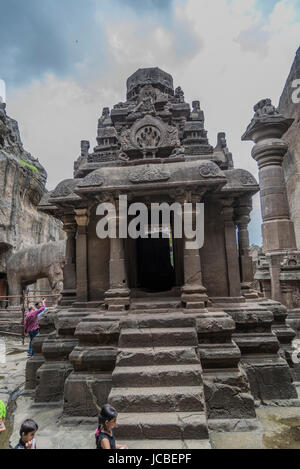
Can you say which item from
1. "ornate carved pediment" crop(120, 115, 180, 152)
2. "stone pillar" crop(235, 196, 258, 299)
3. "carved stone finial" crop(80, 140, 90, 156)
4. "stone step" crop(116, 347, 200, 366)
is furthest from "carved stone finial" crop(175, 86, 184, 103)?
"stone step" crop(116, 347, 200, 366)

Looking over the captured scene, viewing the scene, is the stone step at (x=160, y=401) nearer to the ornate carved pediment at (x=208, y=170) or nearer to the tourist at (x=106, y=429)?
the tourist at (x=106, y=429)

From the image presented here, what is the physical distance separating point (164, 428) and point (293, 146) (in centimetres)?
1744

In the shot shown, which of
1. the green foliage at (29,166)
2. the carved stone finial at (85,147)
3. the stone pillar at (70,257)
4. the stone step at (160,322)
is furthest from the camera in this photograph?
the green foliage at (29,166)

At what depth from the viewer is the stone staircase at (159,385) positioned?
9.93 feet

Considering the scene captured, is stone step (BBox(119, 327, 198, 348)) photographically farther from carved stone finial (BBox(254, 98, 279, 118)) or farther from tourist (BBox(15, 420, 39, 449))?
carved stone finial (BBox(254, 98, 279, 118))

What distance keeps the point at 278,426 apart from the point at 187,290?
2.10 m

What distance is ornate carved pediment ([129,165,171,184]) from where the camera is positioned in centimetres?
472

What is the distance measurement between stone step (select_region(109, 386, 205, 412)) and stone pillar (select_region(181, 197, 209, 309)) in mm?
1465

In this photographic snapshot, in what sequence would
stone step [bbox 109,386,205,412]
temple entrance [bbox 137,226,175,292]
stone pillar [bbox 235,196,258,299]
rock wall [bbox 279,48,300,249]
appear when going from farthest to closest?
rock wall [bbox 279,48,300,249], temple entrance [bbox 137,226,175,292], stone pillar [bbox 235,196,258,299], stone step [bbox 109,386,205,412]

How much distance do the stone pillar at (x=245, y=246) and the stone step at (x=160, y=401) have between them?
9.14 feet

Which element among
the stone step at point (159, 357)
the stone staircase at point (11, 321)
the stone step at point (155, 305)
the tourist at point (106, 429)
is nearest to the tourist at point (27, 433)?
the tourist at point (106, 429)

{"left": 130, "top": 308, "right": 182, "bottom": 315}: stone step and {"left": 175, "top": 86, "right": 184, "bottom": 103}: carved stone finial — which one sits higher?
{"left": 175, "top": 86, "right": 184, "bottom": 103}: carved stone finial
